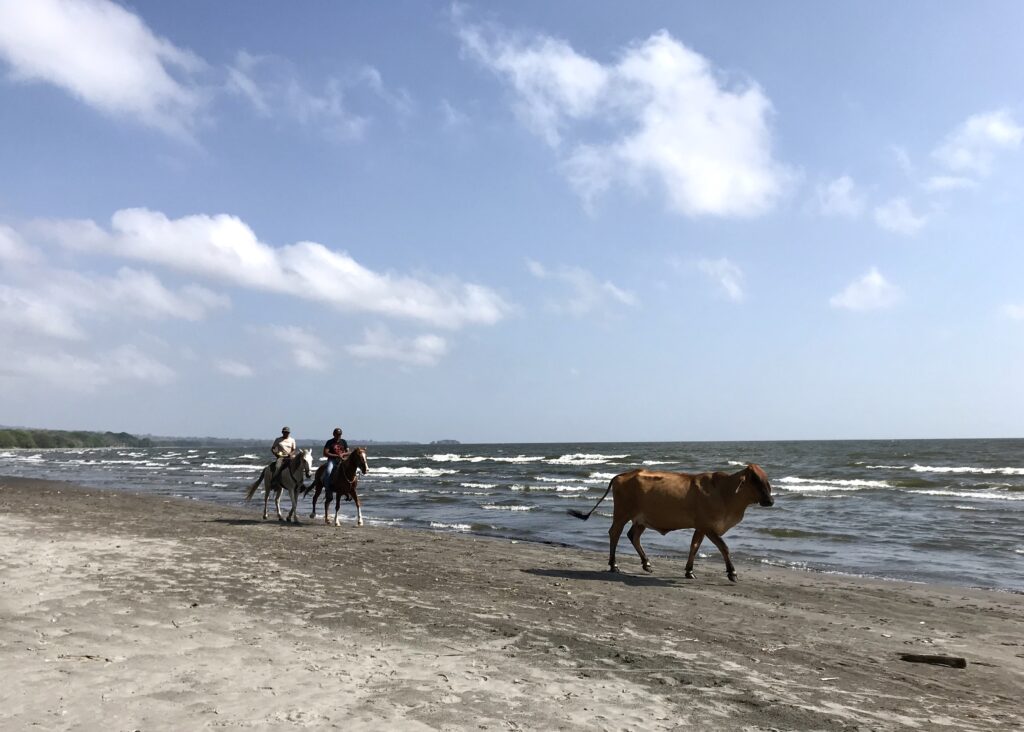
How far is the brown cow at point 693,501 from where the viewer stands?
36.3 feet

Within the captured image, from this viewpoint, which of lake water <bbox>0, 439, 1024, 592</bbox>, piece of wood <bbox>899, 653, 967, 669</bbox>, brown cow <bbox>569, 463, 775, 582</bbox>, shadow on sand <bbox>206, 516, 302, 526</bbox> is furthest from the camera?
shadow on sand <bbox>206, 516, 302, 526</bbox>

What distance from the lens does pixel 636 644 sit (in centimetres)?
695

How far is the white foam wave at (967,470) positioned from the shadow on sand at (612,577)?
3960 cm

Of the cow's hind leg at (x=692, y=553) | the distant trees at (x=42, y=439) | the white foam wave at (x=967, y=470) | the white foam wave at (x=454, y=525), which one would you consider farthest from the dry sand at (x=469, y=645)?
the distant trees at (x=42, y=439)

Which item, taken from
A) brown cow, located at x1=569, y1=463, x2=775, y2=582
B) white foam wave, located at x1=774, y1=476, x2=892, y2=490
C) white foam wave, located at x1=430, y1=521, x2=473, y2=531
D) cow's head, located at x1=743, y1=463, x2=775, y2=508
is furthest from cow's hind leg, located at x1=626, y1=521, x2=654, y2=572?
white foam wave, located at x1=774, y1=476, x2=892, y2=490

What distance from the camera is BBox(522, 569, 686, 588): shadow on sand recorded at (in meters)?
10.5

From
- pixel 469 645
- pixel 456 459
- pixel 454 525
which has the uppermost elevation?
pixel 469 645

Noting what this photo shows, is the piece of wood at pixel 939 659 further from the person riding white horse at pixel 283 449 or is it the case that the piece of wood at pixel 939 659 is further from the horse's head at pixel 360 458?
the person riding white horse at pixel 283 449

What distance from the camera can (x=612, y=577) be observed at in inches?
431

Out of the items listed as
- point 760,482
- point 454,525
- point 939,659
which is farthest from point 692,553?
point 454,525

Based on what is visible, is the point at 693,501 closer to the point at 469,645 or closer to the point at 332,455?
the point at 469,645

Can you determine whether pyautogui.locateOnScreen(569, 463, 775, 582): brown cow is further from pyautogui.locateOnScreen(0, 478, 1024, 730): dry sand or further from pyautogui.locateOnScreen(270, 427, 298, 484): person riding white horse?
pyautogui.locateOnScreen(270, 427, 298, 484): person riding white horse

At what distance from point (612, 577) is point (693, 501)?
1731mm

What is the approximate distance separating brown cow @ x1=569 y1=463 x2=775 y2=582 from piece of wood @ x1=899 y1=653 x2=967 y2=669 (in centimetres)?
404
